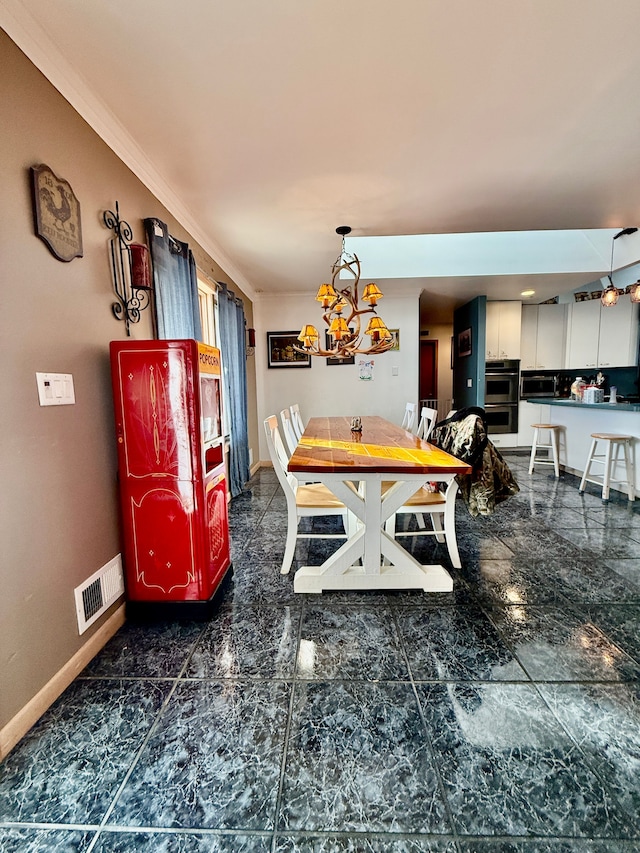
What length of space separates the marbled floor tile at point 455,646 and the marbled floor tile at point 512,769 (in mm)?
78

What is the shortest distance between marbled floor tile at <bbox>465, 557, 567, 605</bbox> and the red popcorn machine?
1.49 m

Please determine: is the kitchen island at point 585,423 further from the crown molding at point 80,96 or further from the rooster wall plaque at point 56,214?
the rooster wall plaque at point 56,214

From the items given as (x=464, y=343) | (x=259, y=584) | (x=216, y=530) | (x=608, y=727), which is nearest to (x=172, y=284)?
(x=216, y=530)

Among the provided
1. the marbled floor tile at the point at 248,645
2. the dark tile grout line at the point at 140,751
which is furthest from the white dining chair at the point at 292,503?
the dark tile grout line at the point at 140,751

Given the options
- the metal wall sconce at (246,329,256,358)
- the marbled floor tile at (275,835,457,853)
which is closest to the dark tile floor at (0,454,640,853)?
the marbled floor tile at (275,835,457,853)

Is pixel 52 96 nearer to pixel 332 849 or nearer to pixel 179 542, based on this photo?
pixel 179 542

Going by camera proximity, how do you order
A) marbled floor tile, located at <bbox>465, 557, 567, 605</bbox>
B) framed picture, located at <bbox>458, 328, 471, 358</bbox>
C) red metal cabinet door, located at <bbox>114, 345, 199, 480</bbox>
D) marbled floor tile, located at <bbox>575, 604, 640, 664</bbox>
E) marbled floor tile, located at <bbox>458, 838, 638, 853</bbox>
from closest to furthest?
marbled floor tile, located at <bbox>458, 838, 638, 853</bbox> < marbled floor tile, located at <bbox>575, 604, 640, 664</bbox> < red metal cabinet door, located at <bbox>114, 345, 199, 480</bbox> < marbled floor tile, located at <bbox>465, 557, 567, 605</bbox> < framed picture, located at <bbox>458, 328, 471, 358</bbox>

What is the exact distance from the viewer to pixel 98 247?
5.50 feet

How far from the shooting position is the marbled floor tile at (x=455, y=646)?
145 centimetres

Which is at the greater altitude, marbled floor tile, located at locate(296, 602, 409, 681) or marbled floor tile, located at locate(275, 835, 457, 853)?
marbled floor tile, located at locate(275, 835, 457, 853)

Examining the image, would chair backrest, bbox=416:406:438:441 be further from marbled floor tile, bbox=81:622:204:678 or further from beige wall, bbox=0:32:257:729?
beige wall, bbox=0:32:257:729

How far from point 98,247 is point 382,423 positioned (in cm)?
263

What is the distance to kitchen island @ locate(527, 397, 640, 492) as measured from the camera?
3.52 meters

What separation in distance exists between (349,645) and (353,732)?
0.41 m
